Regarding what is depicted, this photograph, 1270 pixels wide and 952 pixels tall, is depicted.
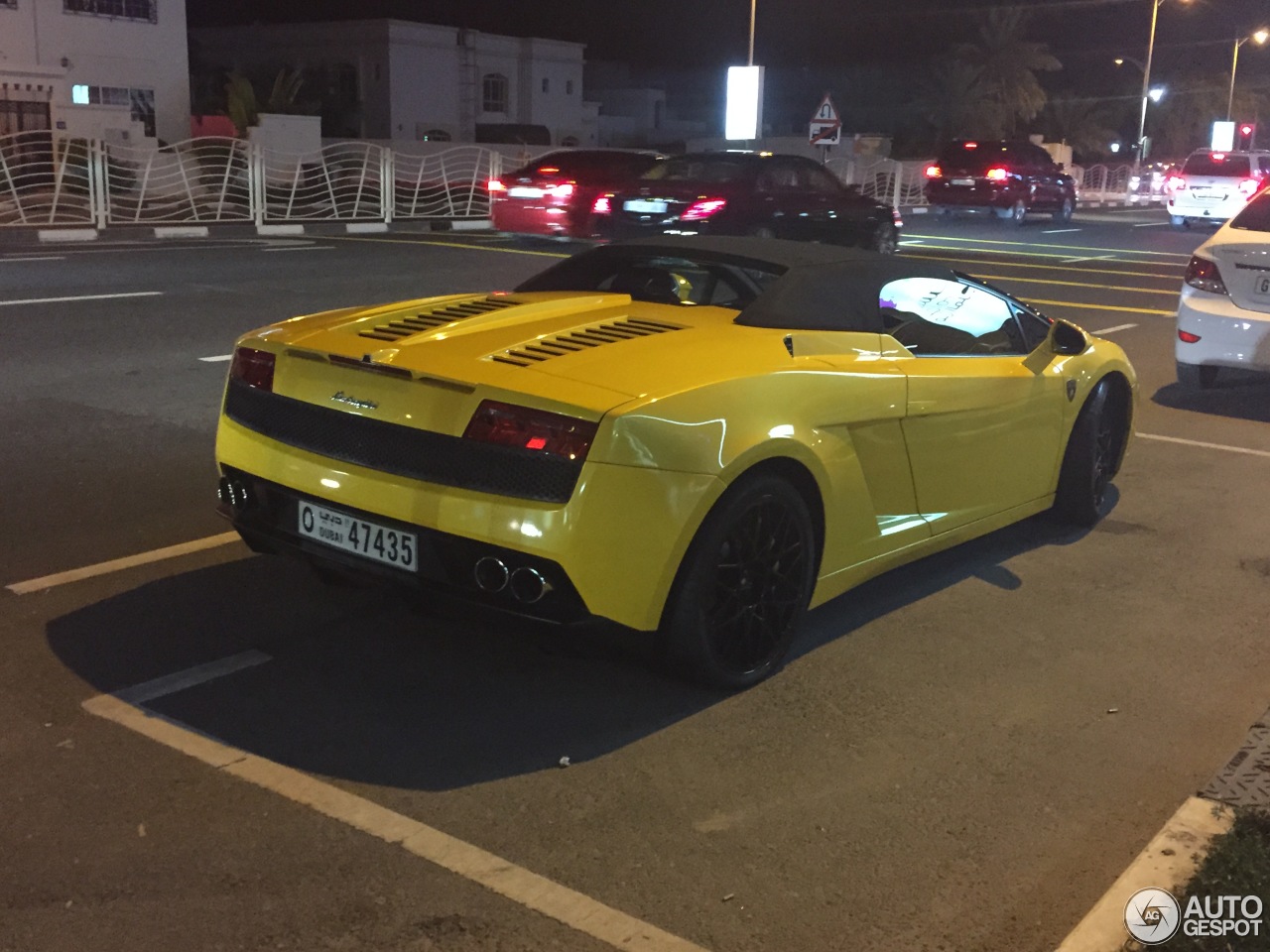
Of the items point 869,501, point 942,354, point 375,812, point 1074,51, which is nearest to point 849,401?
point 869,501

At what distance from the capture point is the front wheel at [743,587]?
4.18 metres

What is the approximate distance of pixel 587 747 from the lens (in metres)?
4.06

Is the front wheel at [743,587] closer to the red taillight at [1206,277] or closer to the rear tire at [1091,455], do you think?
the rear tire at [1091,455]

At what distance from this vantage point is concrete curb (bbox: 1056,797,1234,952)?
3117 millimetres

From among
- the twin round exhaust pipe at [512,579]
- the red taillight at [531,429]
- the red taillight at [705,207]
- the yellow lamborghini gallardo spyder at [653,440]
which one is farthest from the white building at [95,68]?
the twin round exhaust pipe at [512,579]

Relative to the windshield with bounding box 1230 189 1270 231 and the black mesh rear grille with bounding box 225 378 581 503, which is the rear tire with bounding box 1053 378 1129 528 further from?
the windshield with bounding box 1230 189 1270 231

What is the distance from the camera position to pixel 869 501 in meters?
4.86

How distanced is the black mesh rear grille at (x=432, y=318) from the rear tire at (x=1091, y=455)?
8.94ft

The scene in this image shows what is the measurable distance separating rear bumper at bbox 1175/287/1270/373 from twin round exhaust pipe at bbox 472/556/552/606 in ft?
22.7

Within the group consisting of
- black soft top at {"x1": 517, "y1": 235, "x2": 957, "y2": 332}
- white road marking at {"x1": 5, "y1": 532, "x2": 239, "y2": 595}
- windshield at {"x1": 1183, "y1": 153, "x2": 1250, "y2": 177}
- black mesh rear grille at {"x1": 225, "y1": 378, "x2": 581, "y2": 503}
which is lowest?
white road marking at {"x1": 5, "y1": 532, "x2": 239, "y2": 595}

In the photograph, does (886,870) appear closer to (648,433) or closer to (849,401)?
(648,433)

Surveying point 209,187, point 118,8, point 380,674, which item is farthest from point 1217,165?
point 380,674

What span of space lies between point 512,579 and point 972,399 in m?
2.27

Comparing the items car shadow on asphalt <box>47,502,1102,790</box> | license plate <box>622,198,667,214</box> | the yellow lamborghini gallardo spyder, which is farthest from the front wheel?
license plate <box>622,198,667,214</box>
